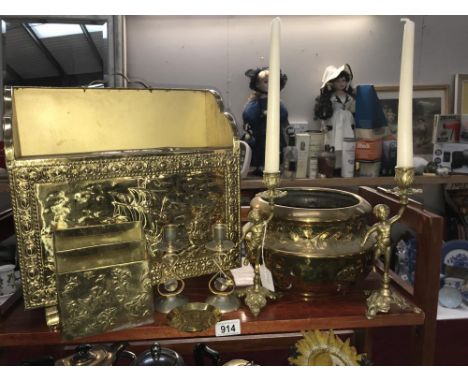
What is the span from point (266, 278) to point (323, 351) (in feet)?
0.57

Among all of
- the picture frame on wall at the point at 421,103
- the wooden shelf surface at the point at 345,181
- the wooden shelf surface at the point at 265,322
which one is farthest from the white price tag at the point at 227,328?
the picture frame on wall at the point at 421,103

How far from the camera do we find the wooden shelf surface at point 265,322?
687mm

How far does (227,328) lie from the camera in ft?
2.33

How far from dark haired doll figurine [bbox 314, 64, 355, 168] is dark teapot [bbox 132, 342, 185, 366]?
1137 millimetres

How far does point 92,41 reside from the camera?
63.6 inches

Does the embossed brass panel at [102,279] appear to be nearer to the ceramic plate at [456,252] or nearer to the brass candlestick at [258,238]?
the brass candlestick at [258,238]

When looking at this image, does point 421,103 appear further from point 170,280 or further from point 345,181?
point 170,280

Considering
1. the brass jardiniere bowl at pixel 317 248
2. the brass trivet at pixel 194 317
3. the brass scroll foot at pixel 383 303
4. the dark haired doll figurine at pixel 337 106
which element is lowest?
the brass trivet at pixel 194 317

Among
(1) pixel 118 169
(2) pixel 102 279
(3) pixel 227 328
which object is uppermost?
(1) pixel 118 169

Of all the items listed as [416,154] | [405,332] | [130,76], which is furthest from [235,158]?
[416,154]

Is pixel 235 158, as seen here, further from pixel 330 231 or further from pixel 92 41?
pixel 92 41

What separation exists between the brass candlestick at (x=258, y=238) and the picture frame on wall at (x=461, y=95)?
1513 mm

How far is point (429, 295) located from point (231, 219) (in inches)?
17.0

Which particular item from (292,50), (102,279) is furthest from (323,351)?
(292,50)
